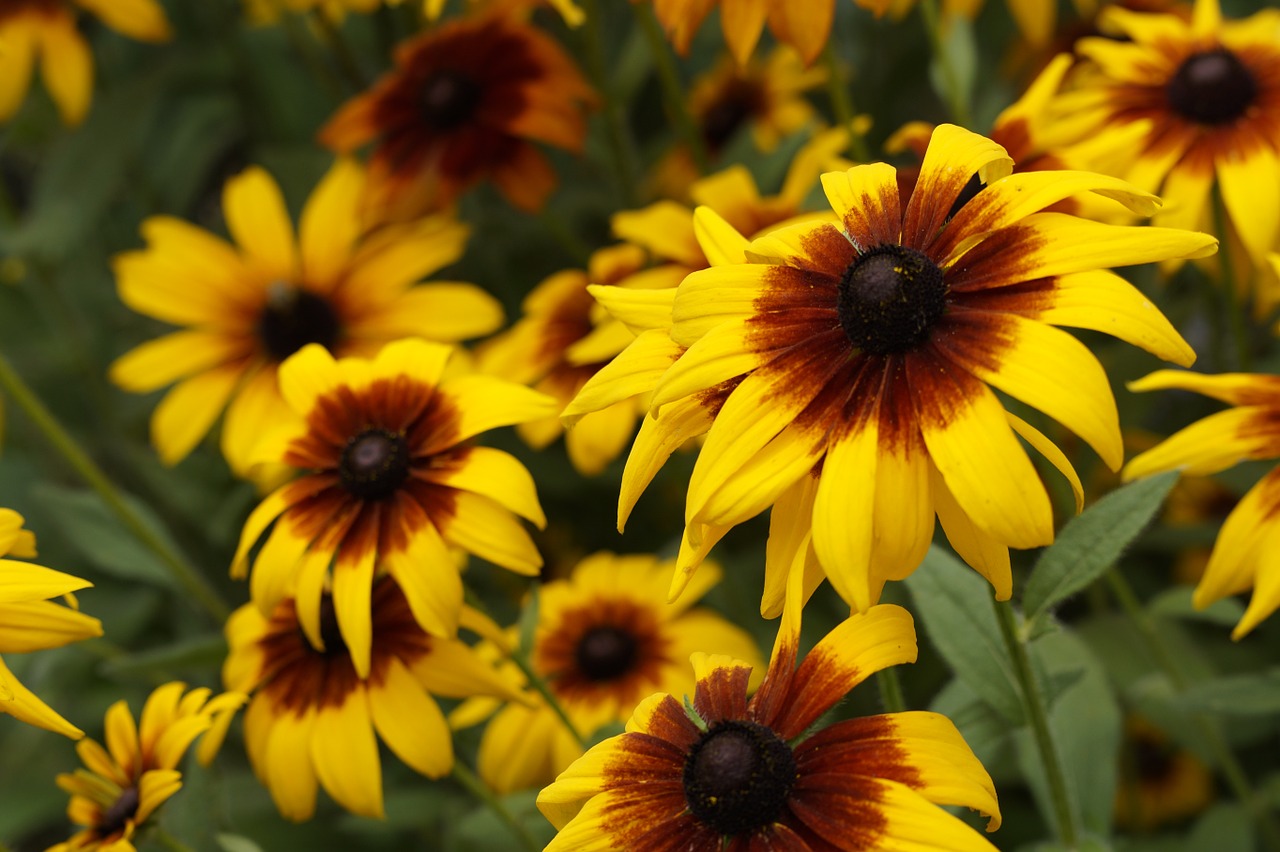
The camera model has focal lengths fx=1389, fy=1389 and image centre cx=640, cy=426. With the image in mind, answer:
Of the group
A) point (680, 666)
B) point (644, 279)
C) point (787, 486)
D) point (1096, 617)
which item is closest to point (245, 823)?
point (680, 666)

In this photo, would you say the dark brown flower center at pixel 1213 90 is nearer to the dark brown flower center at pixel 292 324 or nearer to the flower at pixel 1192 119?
the flower at pixel 1192 119

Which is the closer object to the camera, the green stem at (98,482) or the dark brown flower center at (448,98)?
the green stem at (98,482)

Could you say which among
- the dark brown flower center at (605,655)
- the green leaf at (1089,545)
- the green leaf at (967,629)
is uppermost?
the green leaf at (1089,545)

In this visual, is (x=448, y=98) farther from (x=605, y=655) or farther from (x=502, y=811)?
(x=502, y=811)

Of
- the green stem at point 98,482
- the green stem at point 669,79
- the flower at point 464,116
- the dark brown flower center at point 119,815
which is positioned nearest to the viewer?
the dark brown flower center at point 119,815

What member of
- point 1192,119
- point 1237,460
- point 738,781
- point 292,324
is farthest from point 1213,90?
point 292,324

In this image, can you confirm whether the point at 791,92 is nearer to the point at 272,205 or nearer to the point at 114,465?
the point at 272,205

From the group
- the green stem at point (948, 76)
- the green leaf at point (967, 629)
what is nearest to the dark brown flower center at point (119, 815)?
the green leaf at point (967, 629)

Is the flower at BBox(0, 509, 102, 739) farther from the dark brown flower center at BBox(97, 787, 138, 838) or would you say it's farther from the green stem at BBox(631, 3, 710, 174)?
the green stem at BBox(631, 3, 710, 174)
